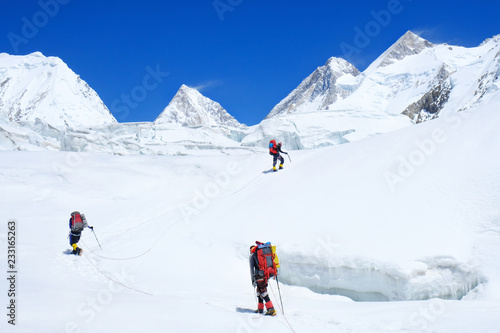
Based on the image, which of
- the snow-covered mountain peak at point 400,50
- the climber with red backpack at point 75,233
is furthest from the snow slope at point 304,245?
the snow-covered mountain peak at point 400,50

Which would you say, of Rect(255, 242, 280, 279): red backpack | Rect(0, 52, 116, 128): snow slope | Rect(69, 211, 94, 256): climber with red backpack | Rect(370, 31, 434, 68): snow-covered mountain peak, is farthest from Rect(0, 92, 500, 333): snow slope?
Rect(370, 31, 434, 68): snow-covered mountain peak

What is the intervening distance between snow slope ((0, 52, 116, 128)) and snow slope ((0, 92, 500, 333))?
415ft

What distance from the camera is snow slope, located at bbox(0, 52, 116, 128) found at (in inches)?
5325

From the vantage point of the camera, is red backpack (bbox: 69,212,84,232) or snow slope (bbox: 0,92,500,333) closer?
snow slope (bbox: 0,92,500,333)

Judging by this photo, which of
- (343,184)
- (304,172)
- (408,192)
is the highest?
(304,172)

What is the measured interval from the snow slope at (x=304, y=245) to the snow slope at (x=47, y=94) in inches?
4984

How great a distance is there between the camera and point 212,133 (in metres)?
57.3

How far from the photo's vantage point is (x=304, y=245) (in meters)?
8.55

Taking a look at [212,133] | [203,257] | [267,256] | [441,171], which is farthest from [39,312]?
[212,133]

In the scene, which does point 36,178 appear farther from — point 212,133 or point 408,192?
point 212,133

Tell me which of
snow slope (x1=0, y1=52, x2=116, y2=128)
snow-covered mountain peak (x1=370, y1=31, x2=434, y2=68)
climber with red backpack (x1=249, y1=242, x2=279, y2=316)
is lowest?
climber with red backpack (x1=249, y1=242, x2=279, y2=316)

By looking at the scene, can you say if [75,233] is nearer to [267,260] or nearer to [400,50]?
[267,260]

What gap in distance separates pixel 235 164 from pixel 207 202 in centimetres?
484

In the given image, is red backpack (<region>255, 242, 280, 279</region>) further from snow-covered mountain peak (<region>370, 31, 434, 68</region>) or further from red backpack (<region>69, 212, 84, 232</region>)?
snow-covered mountain peak (<region>370, 31, 434, 68</region>)
